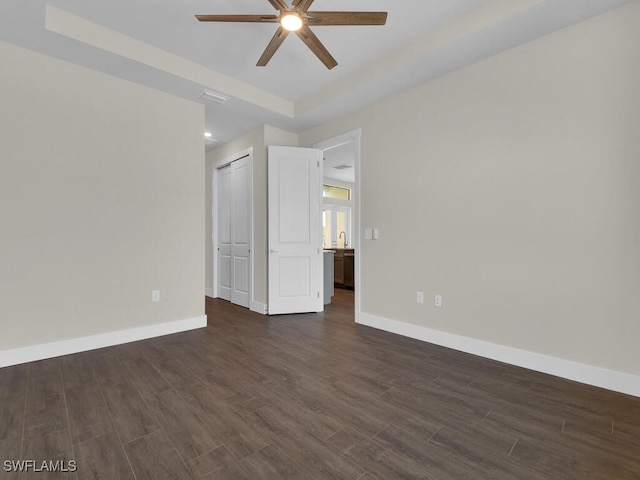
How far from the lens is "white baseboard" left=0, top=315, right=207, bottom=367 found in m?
2.57

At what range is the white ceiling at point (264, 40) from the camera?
7.70 ft

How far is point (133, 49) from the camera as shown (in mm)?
2793

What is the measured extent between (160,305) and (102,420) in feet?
5.76

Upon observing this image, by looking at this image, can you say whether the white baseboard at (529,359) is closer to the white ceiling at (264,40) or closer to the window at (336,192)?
the white ceiling at (264,40)

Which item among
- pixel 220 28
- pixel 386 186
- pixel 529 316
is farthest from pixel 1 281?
pixel 529 316

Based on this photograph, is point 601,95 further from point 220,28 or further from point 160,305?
point 160,305

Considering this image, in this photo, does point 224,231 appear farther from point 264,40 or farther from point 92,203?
point 264,40

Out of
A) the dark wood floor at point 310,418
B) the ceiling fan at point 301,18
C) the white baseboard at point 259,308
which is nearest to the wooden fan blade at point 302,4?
the ceiling fan at point 301,18

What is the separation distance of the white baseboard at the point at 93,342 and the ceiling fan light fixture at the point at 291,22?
10.4 ft

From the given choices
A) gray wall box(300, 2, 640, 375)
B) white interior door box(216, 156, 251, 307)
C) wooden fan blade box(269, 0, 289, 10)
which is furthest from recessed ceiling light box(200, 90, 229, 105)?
gray wall box(300, 2, 640, 375)

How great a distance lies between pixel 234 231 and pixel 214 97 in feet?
7.27

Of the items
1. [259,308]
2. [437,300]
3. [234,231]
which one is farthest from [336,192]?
[437,300]

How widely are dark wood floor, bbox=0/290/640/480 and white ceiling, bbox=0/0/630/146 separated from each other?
2737mm

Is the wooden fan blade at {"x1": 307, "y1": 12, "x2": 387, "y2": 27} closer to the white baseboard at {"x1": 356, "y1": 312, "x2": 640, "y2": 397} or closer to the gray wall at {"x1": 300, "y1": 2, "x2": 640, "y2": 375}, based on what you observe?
the gray wall at {"x1": 300, "y1": 2, "x2": 640, "y2": 375}
